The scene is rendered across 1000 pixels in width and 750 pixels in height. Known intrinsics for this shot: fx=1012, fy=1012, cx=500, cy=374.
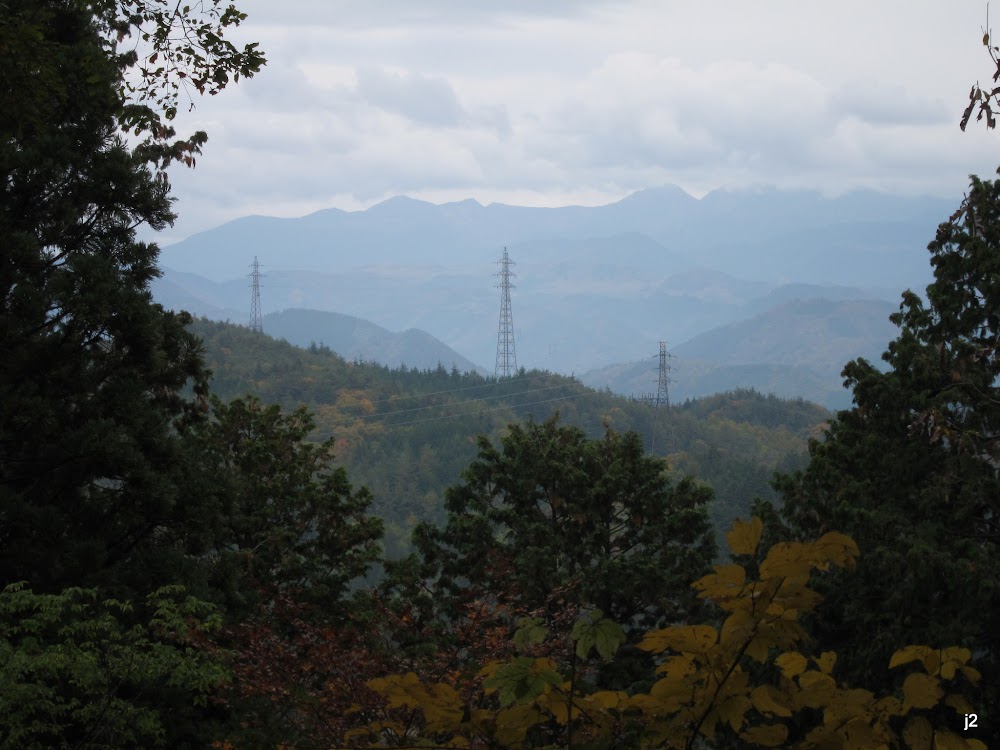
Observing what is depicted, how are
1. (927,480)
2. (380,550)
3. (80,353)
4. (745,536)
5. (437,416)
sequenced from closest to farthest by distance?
(745,536) → (80,353) → (927,480) → (380,550) → (437,416)

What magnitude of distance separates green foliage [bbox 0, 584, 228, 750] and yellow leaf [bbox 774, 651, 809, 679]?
5154 millimetres

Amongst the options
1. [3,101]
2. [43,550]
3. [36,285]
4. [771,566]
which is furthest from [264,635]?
[771,566]

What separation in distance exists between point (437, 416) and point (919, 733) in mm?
101564

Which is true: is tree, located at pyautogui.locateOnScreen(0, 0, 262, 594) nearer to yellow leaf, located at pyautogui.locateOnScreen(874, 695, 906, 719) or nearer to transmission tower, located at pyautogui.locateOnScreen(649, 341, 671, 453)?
yellow leaf, located at pyautogui.locateOnScreen(874, 695, 906, 719)

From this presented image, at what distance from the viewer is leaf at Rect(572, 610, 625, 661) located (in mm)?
2475

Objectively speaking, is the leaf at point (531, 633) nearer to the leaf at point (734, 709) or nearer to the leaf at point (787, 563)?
the leaf at point (734, 709)

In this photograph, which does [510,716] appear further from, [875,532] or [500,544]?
[500,544]

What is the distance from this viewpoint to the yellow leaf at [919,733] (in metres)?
2.43

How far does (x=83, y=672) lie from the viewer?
675cm

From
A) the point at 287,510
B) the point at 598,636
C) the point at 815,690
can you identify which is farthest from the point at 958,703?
the point at 287,510

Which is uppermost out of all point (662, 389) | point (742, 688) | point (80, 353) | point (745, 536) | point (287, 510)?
point (80, 353)

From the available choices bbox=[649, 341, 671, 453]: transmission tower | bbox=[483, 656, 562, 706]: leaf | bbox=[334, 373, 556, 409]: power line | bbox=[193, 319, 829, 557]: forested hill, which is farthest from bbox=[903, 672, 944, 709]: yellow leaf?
bbox=[334, 373, 556, 409]: power line

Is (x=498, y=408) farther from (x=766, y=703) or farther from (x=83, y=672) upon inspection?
(x=766, y=703)

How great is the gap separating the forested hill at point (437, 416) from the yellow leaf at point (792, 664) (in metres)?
71.6
